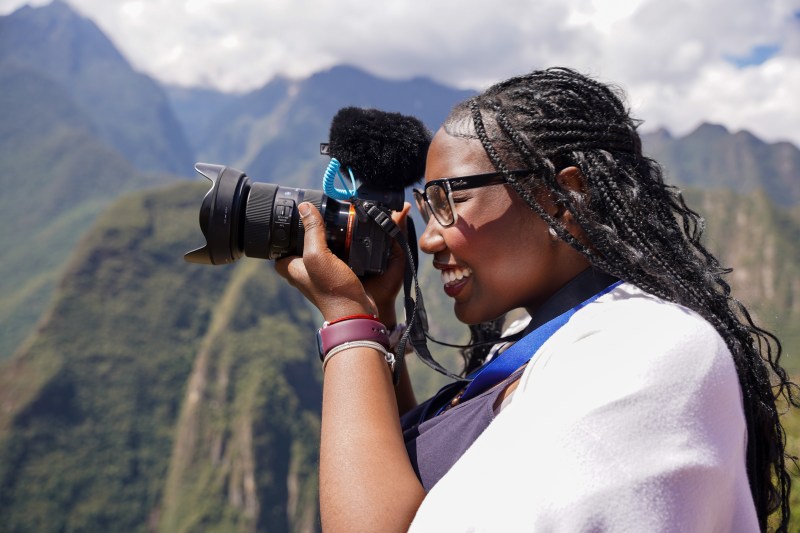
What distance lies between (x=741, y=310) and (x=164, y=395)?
84.7 metres

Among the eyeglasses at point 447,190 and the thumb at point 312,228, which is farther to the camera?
the thumb at point 312,228

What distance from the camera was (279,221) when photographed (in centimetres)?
188


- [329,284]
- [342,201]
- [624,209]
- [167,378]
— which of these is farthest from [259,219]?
[167,378]

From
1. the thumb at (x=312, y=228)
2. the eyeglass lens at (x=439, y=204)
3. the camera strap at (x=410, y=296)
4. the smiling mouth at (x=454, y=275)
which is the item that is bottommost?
the camera strap at (x=410, y=296)

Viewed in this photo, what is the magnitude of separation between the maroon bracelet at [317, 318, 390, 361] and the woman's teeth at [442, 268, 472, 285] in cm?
22

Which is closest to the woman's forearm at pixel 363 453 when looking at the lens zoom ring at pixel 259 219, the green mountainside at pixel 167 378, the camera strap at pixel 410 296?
the camera strap at pixel 410 296

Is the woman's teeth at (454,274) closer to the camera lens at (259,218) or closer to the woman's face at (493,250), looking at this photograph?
the woman's face at (493,250)

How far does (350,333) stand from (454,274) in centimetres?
30

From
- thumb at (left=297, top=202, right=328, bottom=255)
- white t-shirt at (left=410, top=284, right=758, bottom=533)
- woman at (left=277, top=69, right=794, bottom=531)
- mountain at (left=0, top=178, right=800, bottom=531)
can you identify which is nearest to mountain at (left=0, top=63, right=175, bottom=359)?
mountain at (left=0, top=178, right=800, bottom=531)

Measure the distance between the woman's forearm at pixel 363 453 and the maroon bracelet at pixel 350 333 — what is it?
39 millimetres

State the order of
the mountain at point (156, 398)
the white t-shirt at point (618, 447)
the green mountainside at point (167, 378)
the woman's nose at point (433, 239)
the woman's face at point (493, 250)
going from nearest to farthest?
the white t-shirt at point (618, 447) < the woman's face at point (493, 250) < the woman's nose at point (433, 239) < the mountain at point (156, 398) < the green mountainside at point (167, 378)

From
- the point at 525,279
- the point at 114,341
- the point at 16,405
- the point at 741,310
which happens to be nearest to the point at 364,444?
the point at 525,279

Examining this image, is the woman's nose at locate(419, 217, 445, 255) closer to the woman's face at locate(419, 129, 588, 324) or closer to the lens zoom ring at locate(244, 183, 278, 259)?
the woman's face at locate(419, 129, 588, 324)

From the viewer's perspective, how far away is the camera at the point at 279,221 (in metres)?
1.86
